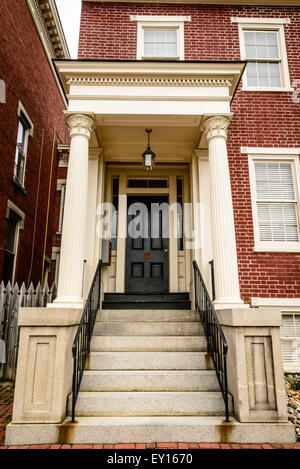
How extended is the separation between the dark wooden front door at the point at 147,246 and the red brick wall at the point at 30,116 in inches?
127

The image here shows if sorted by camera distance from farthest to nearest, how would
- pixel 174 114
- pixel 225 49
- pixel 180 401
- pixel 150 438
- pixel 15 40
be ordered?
pixel 15 40 < pixel 225 49 < pixel 174 114 < pixel 180 401 < pixel 150 438

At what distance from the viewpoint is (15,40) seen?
884 cm

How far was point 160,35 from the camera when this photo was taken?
8203 mm

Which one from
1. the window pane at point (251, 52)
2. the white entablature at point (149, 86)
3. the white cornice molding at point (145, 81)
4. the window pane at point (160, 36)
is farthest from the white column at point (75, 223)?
the window pane at point (251, 52)

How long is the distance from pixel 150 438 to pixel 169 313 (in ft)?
8.36

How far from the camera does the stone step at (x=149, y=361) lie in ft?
15.7

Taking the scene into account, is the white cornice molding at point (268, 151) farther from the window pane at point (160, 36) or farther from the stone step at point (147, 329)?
the stone step at point (147, 329)

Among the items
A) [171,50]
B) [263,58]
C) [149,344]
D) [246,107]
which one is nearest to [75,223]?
[149,344]

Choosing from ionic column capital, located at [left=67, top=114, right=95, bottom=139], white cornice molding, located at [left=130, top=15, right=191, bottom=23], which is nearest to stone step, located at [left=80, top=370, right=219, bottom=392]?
ionic column capital, located at [left=67, top=114, right=95, bottom=139]

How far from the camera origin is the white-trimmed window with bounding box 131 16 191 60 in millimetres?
8094

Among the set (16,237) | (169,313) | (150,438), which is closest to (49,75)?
(16,237)

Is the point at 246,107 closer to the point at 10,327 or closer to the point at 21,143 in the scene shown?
the point at 21,143

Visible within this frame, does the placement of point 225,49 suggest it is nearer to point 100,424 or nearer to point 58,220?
point 58,220

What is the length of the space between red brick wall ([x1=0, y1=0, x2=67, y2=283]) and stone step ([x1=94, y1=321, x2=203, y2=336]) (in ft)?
13.0
